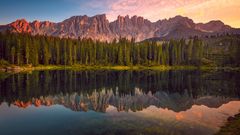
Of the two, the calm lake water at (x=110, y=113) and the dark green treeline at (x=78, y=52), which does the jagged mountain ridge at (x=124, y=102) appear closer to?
the calm lake water at (x=110, y=113)

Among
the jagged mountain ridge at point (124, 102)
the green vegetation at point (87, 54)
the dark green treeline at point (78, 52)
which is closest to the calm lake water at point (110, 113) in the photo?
the jagged mountain ridge at point (124, 102)

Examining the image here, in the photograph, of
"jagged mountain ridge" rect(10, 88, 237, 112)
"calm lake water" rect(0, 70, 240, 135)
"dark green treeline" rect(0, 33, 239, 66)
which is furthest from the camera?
"dark green treeline" rect(0, 33, 239, 66)

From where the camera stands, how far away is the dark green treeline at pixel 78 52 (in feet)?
461

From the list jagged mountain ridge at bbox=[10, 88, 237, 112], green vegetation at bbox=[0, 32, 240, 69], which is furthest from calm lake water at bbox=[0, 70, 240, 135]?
green vegetation at bbox=[0, 32, 240, 69]

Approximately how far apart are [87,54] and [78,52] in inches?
350

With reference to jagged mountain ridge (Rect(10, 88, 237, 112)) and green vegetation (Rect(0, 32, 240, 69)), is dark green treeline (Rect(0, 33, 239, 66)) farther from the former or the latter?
jagged mountain ridge (Rect(10, 88, 237, 112))

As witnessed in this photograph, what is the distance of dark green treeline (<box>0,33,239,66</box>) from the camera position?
14050 cm

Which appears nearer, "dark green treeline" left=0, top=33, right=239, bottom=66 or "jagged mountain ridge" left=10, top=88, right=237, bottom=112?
"jagged mountain ridge" left=10, top=88, right=237, bottom=112

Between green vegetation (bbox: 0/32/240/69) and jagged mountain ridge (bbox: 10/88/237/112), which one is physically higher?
green vegetation (bbox: 0/32/240/69)

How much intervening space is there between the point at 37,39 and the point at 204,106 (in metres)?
142

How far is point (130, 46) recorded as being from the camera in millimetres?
189875

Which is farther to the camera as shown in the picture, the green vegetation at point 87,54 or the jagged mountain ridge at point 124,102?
the green vegetation at point 87,54

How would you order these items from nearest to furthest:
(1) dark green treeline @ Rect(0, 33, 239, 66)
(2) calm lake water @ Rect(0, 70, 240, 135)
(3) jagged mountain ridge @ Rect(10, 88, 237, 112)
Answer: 1. (2) calm lake water @ Rect(0, 70, 240, 135)
2. (3) jagged mountain ridge @ Rect(10, 88, 237, 112)
3. (1) dark green treeline @ Rect(0, 33, 239, 66)

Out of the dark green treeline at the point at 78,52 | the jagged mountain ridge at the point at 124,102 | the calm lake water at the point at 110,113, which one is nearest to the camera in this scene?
the calm lake water at the point at 110,113
